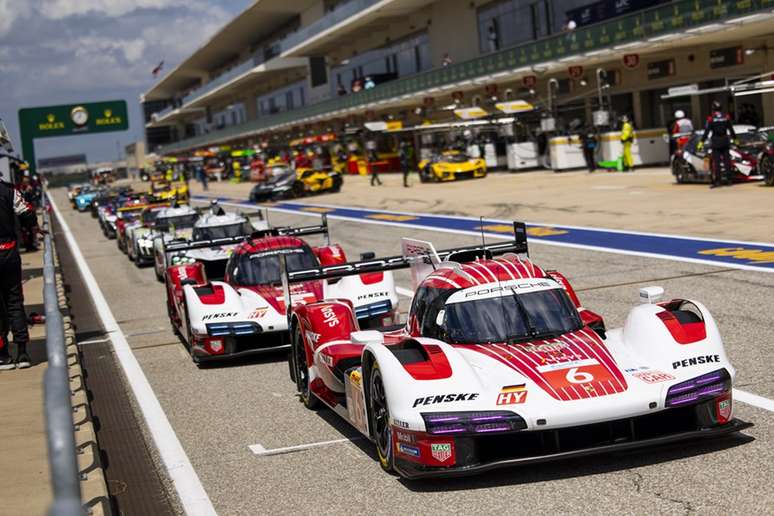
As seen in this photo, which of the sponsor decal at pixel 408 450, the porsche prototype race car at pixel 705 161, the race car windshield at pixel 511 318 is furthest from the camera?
the porsche prototype race car at pixel 705 161

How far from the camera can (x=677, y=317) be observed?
756cm

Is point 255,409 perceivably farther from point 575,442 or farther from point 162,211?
point 162,211

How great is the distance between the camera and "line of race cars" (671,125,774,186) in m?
26.0

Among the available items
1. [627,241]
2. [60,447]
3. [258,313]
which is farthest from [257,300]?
[627,241]

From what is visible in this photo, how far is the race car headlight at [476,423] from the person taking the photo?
6309mm

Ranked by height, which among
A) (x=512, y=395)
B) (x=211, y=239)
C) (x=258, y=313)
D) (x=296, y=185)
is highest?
(x=296, y=185)

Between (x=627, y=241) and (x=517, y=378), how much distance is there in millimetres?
12994

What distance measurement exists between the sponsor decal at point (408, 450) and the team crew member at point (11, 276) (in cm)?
589

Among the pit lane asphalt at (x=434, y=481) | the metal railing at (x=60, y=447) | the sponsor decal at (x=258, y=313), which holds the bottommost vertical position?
the pit lane asphalt at (x=434, y=481)

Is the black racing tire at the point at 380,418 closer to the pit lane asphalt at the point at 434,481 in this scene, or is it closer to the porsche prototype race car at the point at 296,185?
the pit lane asphalt at the point at 434,481

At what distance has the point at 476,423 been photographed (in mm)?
6328

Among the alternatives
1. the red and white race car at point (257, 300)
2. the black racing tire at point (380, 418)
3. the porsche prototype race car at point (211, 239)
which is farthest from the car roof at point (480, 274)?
the porsche prototype race car at point (211, 239)

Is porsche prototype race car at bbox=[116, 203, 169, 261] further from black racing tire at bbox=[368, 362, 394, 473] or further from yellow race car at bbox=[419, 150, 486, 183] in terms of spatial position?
black racing tire at bbox=[368, 362, 394, 473]

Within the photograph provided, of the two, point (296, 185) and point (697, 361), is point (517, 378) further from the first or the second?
point (296, 185)
